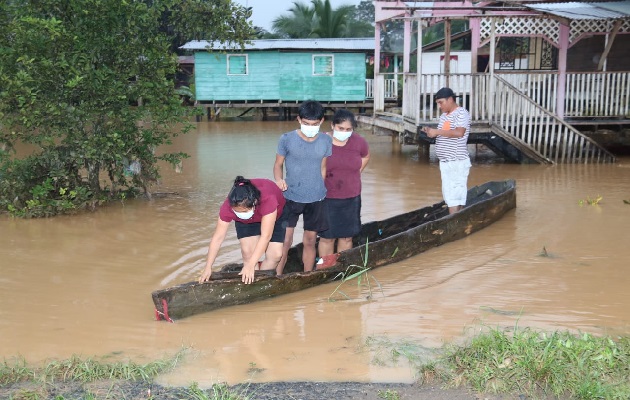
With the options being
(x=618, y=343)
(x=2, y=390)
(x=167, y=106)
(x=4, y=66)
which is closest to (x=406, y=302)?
(x=618, y=343)

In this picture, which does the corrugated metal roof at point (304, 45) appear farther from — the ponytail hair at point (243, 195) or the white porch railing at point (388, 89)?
the ponytail hair at point (243, 195)

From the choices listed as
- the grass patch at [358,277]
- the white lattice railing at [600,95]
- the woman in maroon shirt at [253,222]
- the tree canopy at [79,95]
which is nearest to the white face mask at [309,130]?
the woman in maroon shirt at [253,222]

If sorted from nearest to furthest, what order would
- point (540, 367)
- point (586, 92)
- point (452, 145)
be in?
point (540, 367), point (452, 145), point (586, 92)

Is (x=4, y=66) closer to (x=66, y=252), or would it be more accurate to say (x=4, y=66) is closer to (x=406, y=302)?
(x=66, y=252)

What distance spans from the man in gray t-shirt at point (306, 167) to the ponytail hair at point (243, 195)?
0.75 m

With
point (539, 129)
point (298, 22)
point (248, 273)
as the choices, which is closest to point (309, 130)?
point (248, 273)

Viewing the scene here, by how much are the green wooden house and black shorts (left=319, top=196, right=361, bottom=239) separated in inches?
863

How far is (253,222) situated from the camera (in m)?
5.71

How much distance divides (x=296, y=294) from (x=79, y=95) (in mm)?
5077

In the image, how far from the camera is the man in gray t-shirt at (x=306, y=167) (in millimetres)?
5922

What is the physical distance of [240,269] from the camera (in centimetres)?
604

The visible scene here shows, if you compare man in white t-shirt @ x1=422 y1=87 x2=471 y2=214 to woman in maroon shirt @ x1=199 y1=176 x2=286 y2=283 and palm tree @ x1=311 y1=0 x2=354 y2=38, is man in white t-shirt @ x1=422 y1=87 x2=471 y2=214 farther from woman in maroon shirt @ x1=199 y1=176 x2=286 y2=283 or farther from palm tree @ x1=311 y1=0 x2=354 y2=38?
palm tree @ x1=311 y1=0 x2=354 y2=38

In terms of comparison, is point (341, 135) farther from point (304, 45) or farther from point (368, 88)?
point (368, 88)

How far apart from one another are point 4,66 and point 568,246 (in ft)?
23.9
